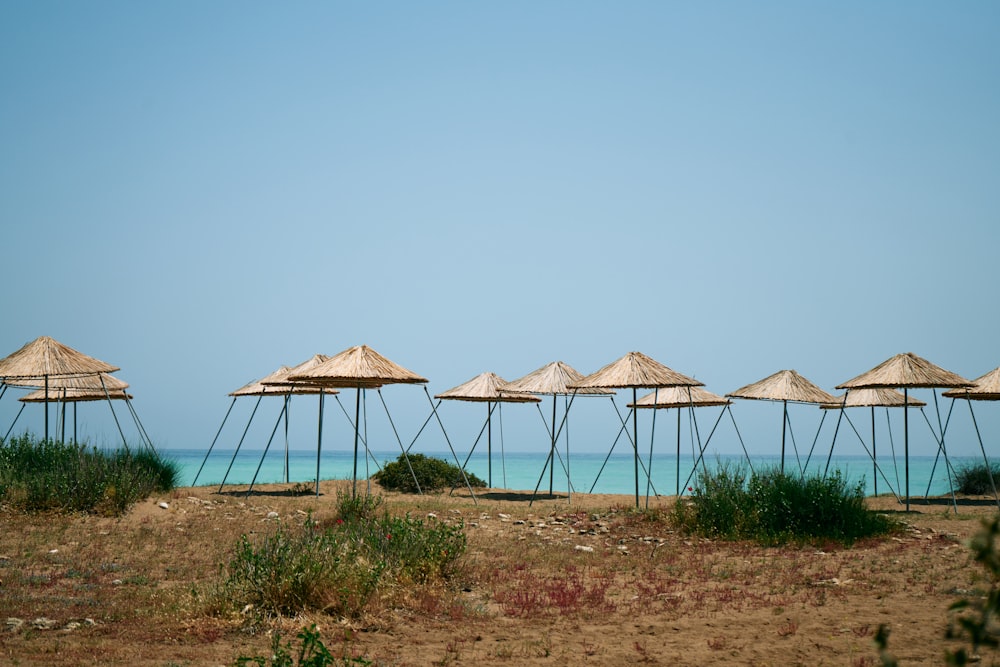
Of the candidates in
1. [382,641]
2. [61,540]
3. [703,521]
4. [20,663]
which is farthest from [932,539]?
[61,540]

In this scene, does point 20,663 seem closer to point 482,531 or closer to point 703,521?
point 482,531

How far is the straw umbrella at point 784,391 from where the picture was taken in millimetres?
21523

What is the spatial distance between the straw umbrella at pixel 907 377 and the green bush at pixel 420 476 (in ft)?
37.2

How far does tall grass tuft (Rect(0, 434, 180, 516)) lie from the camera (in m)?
14.7

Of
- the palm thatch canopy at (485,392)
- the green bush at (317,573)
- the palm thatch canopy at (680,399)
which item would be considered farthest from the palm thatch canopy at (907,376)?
the green bush at (317,573)

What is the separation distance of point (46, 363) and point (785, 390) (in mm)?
17398

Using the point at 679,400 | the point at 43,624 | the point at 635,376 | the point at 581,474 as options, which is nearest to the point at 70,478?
the point at 43,624

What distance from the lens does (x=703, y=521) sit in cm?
1408

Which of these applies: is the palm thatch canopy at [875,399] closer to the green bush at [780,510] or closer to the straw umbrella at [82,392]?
the green bush at [780,510]

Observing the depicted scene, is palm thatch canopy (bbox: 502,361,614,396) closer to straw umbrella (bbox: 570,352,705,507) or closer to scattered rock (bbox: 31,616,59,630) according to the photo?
straw umbrella (bbox: 570,352,705,507)

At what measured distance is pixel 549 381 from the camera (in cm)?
2209

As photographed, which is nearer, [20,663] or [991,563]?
[991,563]

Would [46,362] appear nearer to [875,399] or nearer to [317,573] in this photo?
[317,573]

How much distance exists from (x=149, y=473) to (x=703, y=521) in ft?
35.5
